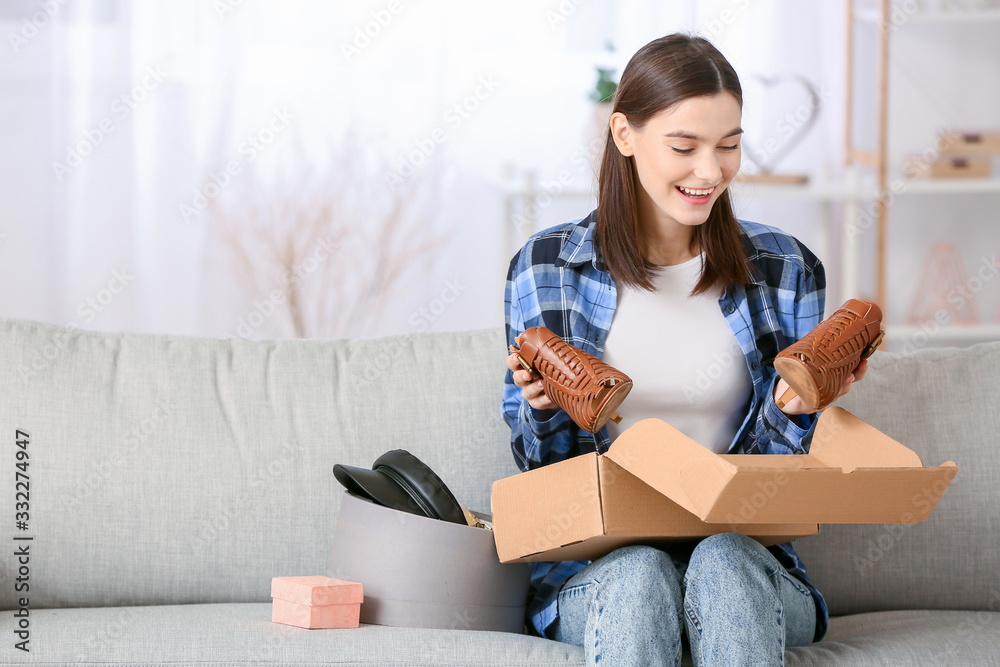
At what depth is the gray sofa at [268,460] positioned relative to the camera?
57.5 inches

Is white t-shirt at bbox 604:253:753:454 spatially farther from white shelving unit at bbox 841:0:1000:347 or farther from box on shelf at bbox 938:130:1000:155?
box on shelf at bbox 938:130:1000:155

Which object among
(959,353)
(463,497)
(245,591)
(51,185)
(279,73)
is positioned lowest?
(245,591)

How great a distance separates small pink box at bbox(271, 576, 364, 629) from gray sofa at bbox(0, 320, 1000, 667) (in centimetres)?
9

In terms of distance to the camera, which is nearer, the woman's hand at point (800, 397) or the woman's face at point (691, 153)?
the woman's hand at point (800, 397)

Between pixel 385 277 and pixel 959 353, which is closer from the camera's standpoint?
pixel 959 353

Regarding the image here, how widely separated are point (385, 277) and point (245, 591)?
1601mm

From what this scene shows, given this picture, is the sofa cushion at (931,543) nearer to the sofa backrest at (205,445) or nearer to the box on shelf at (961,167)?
the sofa backrest at (205,445)

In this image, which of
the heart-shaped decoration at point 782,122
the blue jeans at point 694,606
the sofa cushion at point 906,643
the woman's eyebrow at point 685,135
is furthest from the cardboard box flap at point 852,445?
the heart-shaped decoration at point 782,122

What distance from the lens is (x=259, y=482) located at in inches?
60.2

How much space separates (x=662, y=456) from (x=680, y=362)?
0.34 metres

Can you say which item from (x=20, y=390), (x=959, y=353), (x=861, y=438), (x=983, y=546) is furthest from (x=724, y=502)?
(x=20, y=390)

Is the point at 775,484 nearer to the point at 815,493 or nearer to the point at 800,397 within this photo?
the point at 815,493

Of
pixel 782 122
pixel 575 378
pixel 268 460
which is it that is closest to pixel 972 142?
pixel 782 122

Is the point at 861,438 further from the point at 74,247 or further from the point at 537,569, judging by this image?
the point at 74,247
